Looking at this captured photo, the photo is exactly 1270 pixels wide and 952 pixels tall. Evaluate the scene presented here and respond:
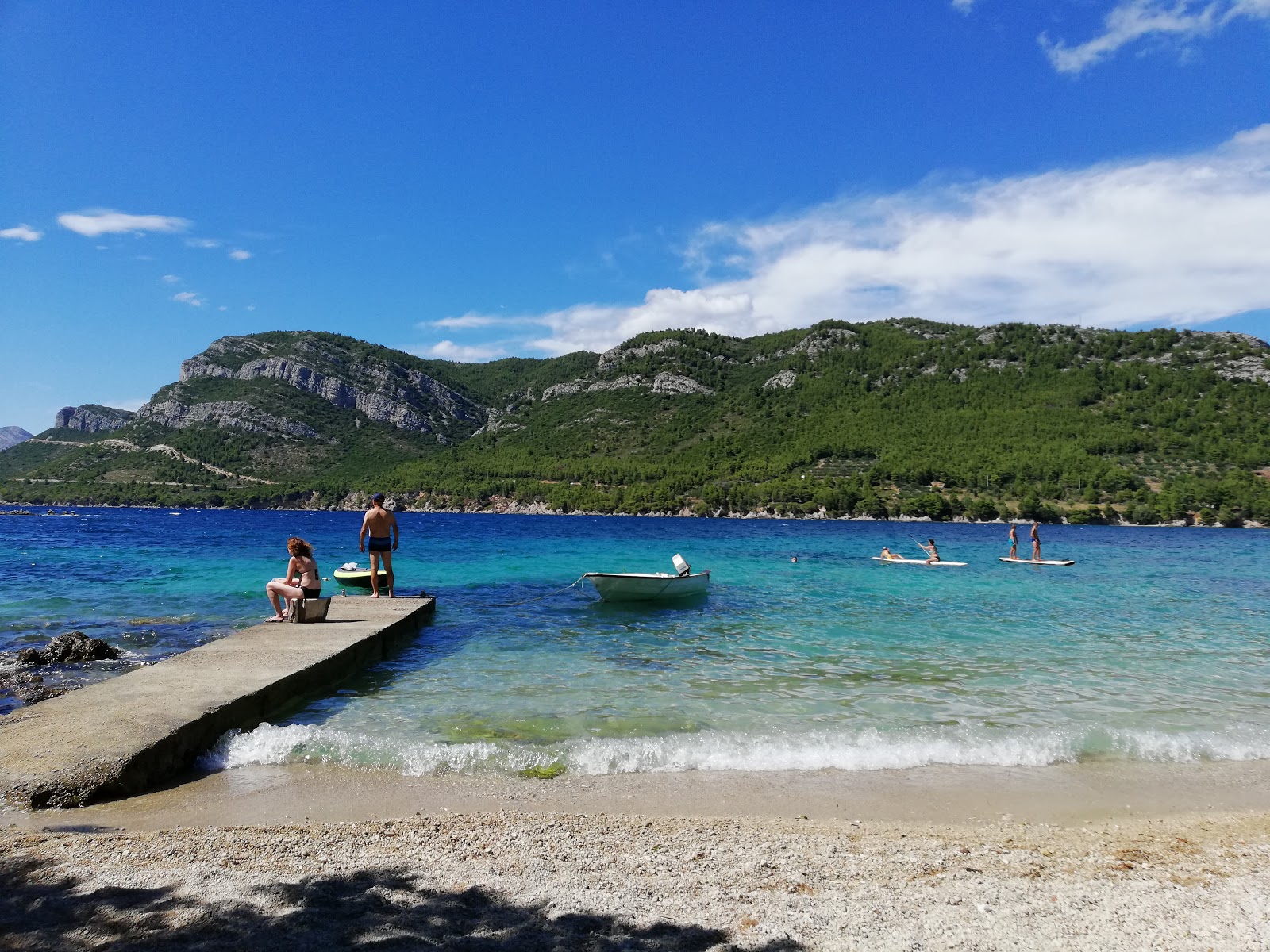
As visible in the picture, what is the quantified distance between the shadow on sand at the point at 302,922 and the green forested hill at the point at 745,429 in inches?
3873

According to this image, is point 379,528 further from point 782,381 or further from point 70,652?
point 782,381

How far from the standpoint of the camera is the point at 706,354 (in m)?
168

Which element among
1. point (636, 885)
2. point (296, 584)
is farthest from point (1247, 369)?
point (636, 885)

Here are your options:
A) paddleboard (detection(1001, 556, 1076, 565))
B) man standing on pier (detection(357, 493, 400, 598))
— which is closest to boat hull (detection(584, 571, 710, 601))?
man standing on pier (detection(357, 493, 400, 598))

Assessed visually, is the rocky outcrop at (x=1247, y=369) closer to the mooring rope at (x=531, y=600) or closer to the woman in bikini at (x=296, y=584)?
the mooring rope at (x=531, y=600)

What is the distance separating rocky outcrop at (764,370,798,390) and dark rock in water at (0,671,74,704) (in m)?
143

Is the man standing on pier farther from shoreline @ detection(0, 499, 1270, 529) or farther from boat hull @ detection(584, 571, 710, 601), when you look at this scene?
shoreline @ detection(0, 499, 1270, 529)

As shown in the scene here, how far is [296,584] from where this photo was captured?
44.4ft

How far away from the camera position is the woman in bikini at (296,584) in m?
13.0

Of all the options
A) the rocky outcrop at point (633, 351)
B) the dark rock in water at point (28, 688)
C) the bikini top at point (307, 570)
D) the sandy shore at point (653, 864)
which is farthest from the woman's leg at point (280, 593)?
the rocky outcrop at point (633, 351)

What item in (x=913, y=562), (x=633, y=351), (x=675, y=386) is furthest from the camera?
(x=633, y=351)

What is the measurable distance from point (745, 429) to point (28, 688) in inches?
5202

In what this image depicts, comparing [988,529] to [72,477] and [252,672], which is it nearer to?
[252,672]

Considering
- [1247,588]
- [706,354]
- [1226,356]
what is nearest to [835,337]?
[706,354]
